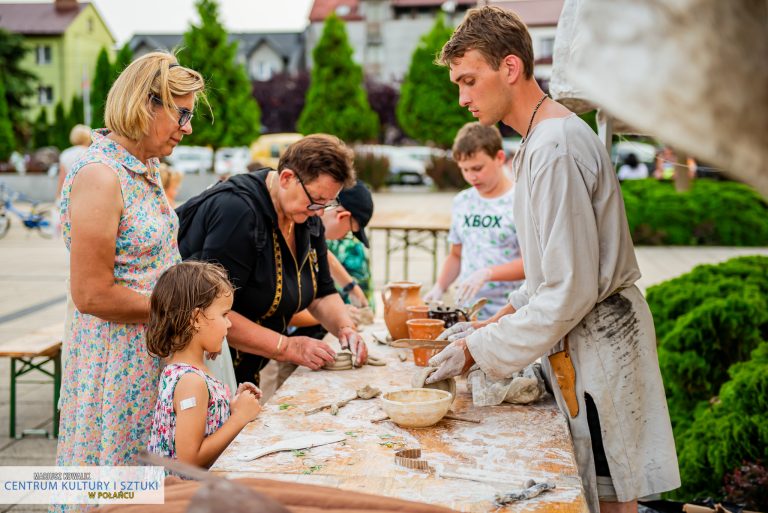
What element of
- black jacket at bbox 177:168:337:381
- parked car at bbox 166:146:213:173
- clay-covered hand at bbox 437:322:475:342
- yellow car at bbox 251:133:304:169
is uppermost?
black jacket at bbox 177:168:337:381

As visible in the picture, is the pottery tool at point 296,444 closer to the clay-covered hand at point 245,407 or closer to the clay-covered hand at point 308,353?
the clay-covered hand at point 245,407

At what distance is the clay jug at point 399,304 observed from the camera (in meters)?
3.40

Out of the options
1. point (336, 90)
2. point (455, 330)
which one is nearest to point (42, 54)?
point (336, 90)

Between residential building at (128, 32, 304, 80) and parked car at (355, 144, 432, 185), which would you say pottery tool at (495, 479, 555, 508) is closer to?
parked car at (355, 144, 432, 185)

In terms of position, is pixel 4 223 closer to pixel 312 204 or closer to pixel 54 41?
pixel 312 204

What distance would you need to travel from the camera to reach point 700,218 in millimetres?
13312

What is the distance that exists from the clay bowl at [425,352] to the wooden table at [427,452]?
0.76 feet

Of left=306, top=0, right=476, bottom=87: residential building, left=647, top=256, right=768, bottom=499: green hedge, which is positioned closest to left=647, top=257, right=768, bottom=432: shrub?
left=647, top=256, right=768, bottom=499: green hedge

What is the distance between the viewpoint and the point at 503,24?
7.62 feet

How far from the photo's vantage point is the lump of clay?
2.45 m

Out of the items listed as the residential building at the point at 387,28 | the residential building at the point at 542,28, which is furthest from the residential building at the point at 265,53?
the residential building at the point at 542,28

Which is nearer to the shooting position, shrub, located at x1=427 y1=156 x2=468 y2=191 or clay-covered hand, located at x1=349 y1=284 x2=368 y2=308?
clay-covered hand, located at x1=349 y1=284 x2=368 y2=308

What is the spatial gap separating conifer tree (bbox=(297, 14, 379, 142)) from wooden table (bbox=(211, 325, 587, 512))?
26.2m

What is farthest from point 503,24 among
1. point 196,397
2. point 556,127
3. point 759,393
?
point 759,393
